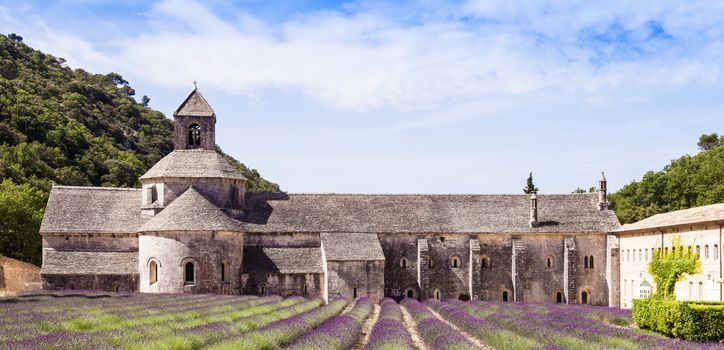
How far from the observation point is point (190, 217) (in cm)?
5025

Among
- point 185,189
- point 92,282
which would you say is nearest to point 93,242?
point 92,282

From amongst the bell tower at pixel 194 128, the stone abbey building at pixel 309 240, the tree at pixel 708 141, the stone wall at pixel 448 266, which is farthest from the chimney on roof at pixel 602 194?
the tree at pixel 708 141

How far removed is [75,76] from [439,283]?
90.8 meters

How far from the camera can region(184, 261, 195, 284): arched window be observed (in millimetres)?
49750

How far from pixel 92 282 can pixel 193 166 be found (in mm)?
9881

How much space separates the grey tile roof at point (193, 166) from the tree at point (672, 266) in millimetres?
26840

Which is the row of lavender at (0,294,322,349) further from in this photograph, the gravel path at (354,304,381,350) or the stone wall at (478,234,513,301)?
the stone wall at (478,234,513,301)

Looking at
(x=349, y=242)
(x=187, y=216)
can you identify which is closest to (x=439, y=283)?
(x=349, y=242)

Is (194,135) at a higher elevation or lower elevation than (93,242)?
higher

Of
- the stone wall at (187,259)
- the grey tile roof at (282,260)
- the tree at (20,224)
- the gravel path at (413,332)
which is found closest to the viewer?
the gravel path at (413,332)

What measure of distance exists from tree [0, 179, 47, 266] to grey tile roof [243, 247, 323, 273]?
703 inches

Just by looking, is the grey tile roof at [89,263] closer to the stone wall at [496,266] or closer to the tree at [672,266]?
the stone wall at [496,266]

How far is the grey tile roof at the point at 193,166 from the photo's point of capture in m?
54.4

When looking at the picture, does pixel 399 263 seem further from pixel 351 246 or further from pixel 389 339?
pixel 389 339
